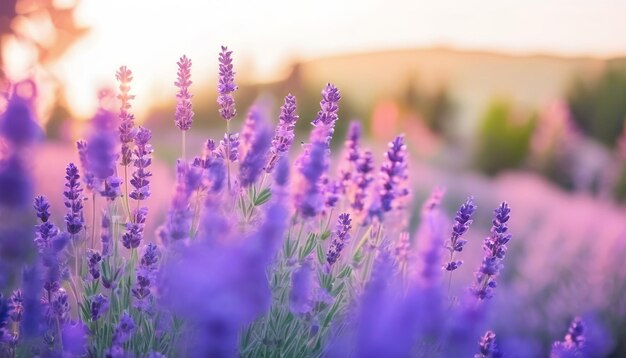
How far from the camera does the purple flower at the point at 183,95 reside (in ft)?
7.77

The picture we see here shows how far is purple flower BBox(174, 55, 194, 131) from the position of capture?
7.77ft

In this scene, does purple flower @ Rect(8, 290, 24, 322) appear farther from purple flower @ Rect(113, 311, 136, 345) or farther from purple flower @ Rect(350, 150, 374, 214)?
purple flower @ Rect(350, 150, 374, 214)

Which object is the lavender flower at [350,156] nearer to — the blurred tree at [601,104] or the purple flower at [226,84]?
the purple flower at [226,84]

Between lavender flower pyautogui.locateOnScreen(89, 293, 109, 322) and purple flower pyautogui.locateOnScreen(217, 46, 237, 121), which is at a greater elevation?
purple flower pyautogui.locateOnScreen(217, 46, 237, 121)

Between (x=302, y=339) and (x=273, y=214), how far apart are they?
821 mm

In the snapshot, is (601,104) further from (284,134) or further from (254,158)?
(254,158)

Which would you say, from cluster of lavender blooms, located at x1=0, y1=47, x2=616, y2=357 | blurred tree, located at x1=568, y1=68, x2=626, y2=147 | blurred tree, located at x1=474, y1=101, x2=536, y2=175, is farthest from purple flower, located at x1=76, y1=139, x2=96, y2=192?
blurred tree, located at x1=568, y1=68, x2=626, y2=147

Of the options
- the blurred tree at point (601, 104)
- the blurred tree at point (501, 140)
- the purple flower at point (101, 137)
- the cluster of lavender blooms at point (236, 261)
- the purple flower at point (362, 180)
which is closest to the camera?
the cluster of lavender blooms at point (236, 261)

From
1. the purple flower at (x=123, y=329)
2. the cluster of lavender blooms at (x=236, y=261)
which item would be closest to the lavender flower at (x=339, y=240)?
the cluster of lavender blooms at (x=236, y=261)

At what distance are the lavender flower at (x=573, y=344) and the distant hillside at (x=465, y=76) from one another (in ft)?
41.1

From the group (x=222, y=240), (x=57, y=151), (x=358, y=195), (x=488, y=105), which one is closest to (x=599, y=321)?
(x=358, y=195)

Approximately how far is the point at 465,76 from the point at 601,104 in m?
5.17

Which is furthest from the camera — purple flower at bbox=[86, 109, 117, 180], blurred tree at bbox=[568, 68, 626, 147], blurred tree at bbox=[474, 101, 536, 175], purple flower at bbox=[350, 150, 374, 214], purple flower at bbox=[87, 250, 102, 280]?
blurred tree at bbox=[568, 68, 626, 147]

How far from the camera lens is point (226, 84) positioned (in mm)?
2355
